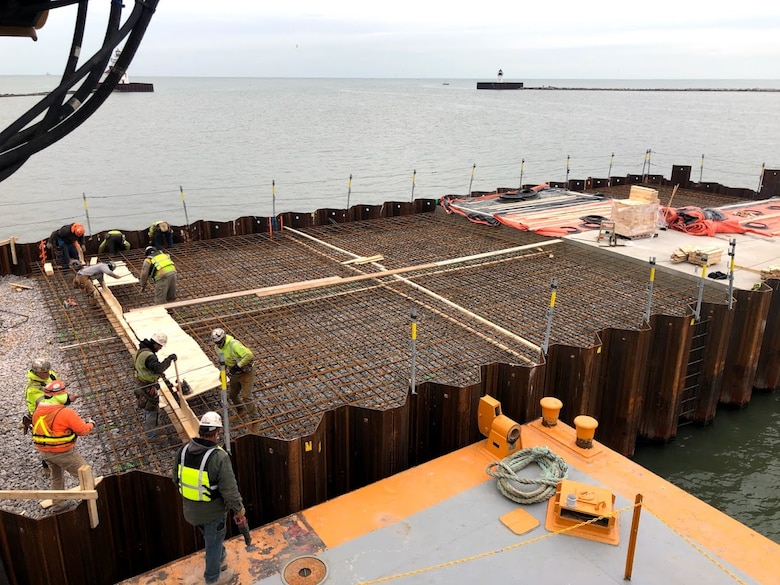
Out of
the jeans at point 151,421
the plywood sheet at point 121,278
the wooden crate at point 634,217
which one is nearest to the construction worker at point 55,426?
the jeans at point 151,421

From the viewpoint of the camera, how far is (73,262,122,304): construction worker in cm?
1392

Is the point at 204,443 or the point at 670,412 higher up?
the point at 204,443

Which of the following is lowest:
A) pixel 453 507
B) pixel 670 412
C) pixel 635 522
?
pixel 670 412

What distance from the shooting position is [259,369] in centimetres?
1125

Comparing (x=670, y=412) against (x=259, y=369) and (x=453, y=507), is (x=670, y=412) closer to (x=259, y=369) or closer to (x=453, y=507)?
(x=453, y=507)

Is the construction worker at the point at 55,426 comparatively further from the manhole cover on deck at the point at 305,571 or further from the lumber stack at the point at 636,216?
the lumber stack at the point at 636,216

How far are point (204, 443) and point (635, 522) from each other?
447 centimetres

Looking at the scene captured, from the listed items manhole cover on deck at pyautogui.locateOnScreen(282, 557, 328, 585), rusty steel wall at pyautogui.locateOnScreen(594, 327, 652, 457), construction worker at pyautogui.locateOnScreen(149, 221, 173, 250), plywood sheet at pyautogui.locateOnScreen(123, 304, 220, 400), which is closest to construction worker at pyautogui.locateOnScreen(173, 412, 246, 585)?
manhole cover on deck at pyautogui.locateOnScreen(282, 557, 328, 585)

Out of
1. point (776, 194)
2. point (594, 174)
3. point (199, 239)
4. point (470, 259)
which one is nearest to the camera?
point (470, 259)

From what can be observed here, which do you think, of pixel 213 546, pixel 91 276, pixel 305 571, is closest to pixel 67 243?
pixel 91 276

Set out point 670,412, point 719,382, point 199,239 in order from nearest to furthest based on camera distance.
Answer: point 670,412, point 719,382, point 199,239

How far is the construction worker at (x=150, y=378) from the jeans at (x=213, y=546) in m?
3.20

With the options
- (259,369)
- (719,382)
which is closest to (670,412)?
(719,382)

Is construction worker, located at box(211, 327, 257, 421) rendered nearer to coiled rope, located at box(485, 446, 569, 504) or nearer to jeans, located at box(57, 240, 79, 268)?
coiled rope, located at box(485, 446, 569, 504)
